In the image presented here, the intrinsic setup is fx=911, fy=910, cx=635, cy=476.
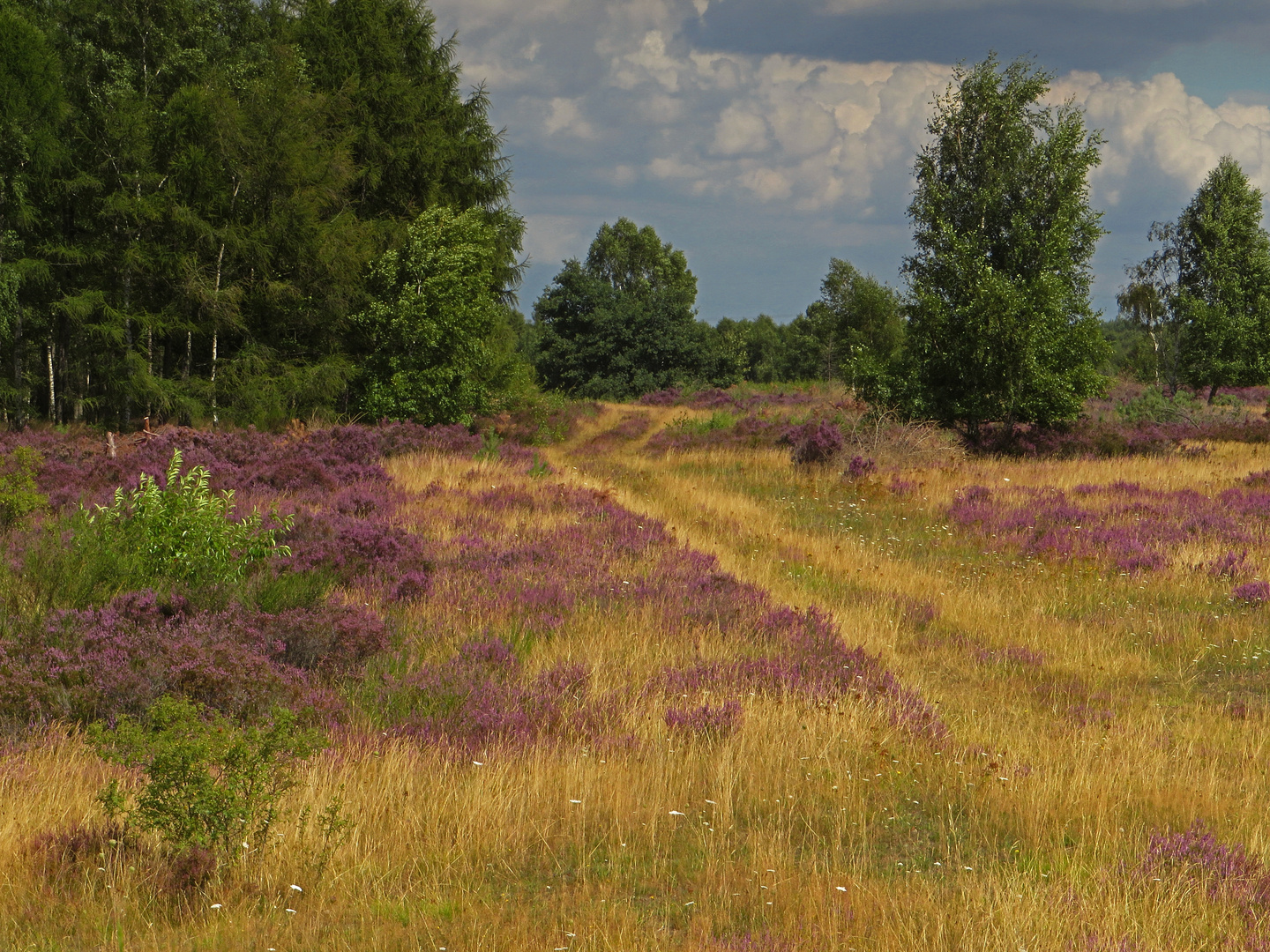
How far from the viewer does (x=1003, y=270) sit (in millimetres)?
25422

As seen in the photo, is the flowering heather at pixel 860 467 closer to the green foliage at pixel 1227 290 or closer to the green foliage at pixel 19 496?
the green foliage at pixel 19 496

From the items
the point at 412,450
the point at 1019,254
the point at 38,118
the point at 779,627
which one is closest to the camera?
the point at 779,627

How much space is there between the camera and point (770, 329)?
4904 inches

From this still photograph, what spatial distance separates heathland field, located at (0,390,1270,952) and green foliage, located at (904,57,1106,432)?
923 cm

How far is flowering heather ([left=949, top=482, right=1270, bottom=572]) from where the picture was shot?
13445 mm

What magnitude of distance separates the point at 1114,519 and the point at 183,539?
45.8 feet

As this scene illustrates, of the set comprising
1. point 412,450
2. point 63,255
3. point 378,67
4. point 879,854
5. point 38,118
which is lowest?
point 879,854

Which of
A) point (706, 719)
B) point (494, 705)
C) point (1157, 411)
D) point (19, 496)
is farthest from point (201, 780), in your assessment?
point (1157, 411)

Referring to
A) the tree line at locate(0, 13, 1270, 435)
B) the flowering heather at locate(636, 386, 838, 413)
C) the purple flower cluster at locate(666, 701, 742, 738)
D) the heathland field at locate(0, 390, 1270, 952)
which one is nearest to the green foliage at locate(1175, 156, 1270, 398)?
the flowering heather at locate(636, 386, 838, 413)

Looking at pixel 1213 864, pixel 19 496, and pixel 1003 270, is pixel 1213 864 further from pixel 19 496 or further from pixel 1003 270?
pixel 1003 270

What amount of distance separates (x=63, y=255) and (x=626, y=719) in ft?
80.9

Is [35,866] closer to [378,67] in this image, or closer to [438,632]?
[438,632]

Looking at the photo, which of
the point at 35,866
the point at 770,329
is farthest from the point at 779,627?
the point at 770,329

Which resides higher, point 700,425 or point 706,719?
point 700,425
